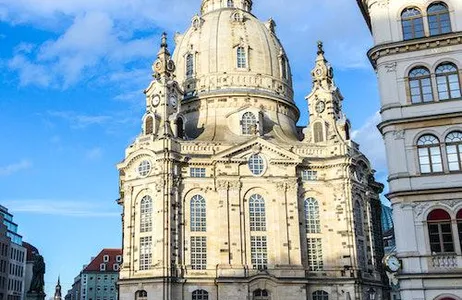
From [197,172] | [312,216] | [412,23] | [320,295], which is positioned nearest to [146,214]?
[197,172]

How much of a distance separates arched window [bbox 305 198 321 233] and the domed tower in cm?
802

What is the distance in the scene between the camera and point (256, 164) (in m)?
58.4

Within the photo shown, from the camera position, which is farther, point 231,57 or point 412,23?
point 231,57

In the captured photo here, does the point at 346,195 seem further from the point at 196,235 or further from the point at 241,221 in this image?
the point at 196,235

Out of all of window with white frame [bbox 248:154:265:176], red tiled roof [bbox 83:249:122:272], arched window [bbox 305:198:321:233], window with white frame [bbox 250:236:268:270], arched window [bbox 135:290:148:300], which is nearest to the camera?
arched window [bbox 135:290:148:300]

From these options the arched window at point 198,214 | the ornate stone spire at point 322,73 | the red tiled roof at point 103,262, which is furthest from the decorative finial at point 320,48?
the red tiled roof at point 103,262

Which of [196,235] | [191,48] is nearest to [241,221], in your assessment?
[196,235]

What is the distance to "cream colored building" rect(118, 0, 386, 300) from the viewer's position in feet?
178

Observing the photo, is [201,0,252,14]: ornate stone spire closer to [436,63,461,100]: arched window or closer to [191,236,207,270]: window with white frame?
[191,236,207,270]: window with white frame

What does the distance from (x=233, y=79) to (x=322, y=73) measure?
10.7 m

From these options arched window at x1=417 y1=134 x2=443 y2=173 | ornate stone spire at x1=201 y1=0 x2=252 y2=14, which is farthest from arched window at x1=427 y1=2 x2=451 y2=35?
ornate stone spire at x1=201 y1=0 x2=252 y2=14

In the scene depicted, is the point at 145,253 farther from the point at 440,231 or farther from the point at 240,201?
the point at 440,231

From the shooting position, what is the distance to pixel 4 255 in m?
91.4

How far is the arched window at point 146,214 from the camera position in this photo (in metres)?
56.3
